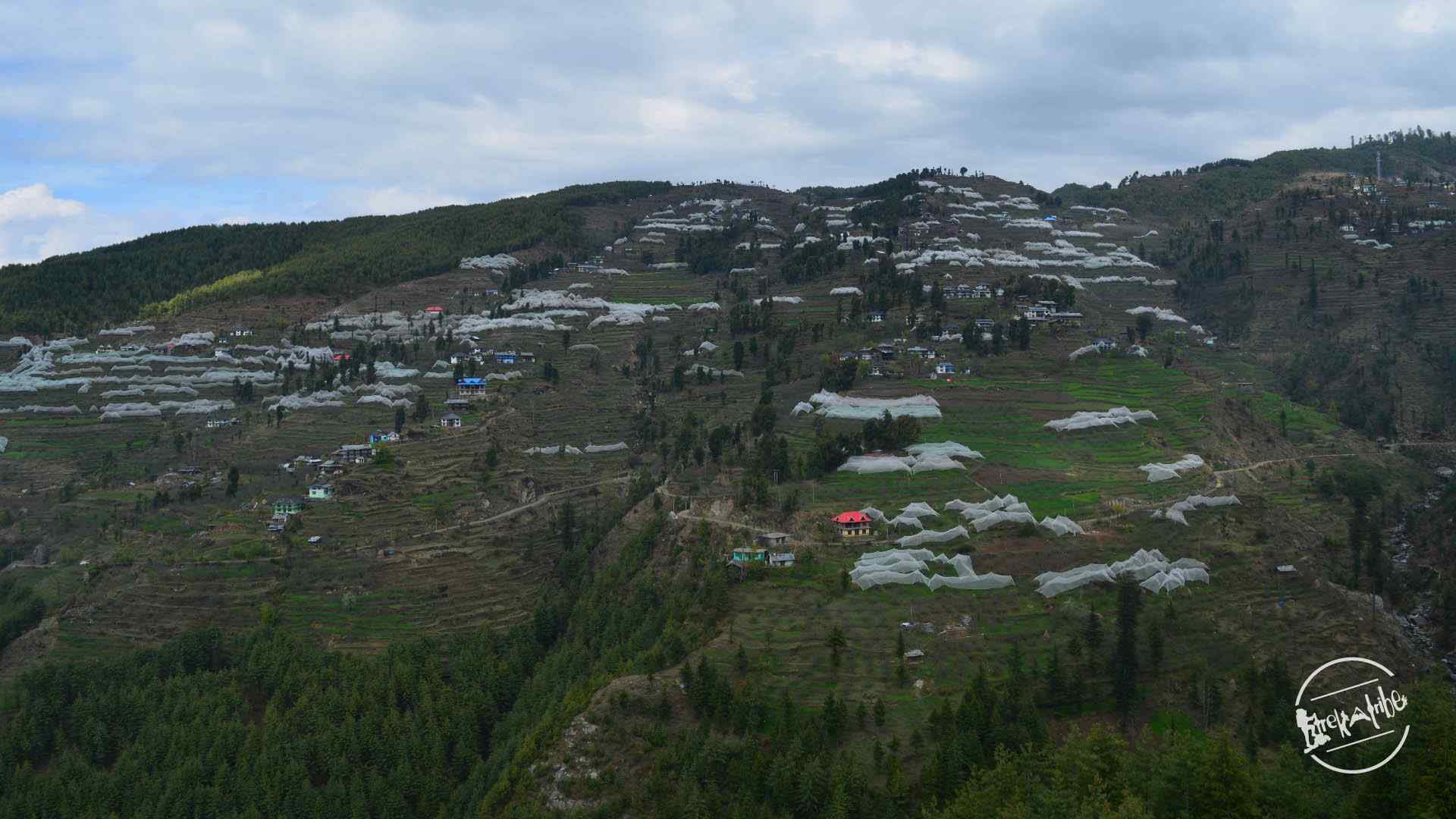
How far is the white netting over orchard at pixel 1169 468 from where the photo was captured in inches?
2608

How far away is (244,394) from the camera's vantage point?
96375 mm

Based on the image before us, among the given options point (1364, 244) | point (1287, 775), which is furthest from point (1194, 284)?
point (1287, 775)

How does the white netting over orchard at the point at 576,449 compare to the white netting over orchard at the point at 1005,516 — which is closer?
the white netting over orchard at the point at 1005,516

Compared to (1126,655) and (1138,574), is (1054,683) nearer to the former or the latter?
(1126,655)

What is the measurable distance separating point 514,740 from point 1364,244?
106 meters

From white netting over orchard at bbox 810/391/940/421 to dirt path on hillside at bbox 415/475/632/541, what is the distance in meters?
14.9

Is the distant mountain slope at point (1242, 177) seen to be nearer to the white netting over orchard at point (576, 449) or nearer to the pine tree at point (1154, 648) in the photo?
the white netting over orchard at point (576, 449)

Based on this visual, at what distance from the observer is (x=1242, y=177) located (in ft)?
547

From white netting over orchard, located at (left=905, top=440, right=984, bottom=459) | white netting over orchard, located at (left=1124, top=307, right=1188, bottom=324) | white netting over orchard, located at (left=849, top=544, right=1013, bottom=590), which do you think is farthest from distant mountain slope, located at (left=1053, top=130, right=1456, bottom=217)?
white netting over orchard, located at (left=849, top=544, right=1013, bottom=590)

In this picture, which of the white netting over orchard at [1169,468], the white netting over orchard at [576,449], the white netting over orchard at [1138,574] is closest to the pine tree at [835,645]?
the white netting over orchard at [1138,574]

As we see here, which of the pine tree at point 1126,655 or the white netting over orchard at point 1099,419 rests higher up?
the white netting over orchard at point 1099,419

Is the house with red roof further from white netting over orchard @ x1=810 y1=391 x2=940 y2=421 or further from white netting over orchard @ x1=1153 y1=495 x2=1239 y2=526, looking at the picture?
white netting over orchard @ x1=810 y1=391 x2=940 y2=421

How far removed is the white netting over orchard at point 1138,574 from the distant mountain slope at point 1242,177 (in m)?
109

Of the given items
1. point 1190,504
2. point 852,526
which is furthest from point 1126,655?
point 1190,504
